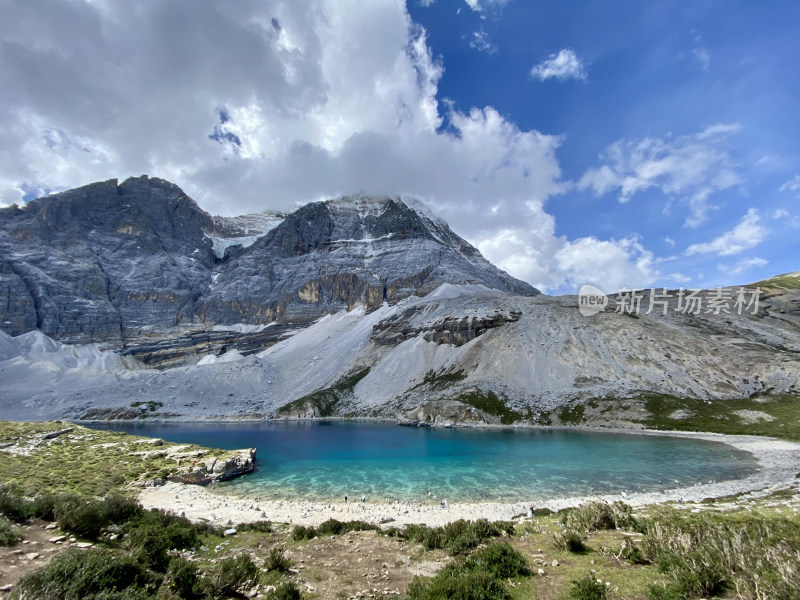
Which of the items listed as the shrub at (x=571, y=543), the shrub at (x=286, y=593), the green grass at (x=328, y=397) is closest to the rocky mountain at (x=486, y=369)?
the green grass at (x=328, y=397)

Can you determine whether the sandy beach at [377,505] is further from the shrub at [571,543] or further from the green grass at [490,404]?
the green grass at [490,404]

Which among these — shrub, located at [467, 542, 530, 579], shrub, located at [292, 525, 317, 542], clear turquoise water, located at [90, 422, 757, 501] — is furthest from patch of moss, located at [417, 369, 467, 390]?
shrub, located at [467, 542, 530, 579]

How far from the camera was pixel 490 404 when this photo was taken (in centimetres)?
9562

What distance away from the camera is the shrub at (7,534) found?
35.4ft

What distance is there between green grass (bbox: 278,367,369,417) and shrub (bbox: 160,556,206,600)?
4541 inches

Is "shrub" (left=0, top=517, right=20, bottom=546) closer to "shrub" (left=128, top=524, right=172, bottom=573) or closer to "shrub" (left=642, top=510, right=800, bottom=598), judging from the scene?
"shrub" (left=128, top=524, right=172, bottom=573)

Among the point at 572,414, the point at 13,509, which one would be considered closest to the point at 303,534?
the point at 13,509

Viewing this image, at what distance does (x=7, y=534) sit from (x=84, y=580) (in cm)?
593

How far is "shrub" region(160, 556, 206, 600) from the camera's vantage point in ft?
30.9

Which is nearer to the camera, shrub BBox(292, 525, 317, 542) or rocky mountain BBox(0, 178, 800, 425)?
shrub BBox(292, 525, 317, 542)

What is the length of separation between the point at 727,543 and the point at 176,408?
156 m

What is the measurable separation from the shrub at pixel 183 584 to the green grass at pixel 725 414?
8344 cm

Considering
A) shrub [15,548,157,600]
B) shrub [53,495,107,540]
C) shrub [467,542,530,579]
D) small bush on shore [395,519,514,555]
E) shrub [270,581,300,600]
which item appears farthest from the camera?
small bush on shore [395,519,514,555]

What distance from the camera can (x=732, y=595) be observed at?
8547 millimetres
